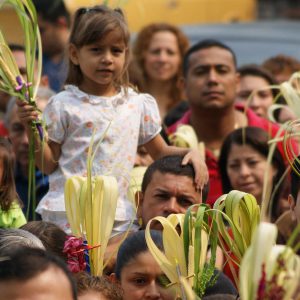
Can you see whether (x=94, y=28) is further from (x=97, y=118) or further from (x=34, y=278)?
(x=34, y=278)

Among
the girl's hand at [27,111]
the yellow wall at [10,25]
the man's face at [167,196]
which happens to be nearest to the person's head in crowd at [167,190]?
the man's face at [167,196]

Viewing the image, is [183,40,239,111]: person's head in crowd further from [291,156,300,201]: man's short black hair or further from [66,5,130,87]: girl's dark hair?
[291,156,300,201]: man's short black hair

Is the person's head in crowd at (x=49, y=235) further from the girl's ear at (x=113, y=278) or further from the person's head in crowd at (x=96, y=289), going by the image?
the person's head in crowd at (x=96, y=289)

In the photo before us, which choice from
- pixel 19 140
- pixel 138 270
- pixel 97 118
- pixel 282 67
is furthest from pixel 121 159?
pixel 282 67

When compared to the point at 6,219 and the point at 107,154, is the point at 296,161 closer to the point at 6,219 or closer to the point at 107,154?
the point at 107,154

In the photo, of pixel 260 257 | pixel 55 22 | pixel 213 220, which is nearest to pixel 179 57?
pixel 55 22

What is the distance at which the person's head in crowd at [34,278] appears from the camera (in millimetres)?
3703

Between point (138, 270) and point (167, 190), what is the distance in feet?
2.61

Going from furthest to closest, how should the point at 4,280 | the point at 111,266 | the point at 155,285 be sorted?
the point at 111,266
the point at 155,285
the point at 4,280

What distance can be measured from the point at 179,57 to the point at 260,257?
6.07 metres

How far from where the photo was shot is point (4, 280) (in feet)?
12.2

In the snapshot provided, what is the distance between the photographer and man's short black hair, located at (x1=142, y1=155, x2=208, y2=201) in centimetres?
632

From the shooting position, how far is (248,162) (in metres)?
7.52

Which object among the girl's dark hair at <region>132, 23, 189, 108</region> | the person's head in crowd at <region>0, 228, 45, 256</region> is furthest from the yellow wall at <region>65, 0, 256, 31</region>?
the person's head in crowd at <region>0, 228, 45, 256</region>
